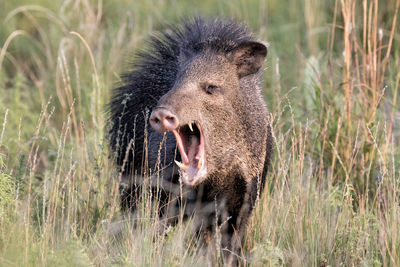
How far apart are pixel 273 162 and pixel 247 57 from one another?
1068 millimetres

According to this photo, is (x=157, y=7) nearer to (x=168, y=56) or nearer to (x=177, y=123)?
(x=168, y=56)

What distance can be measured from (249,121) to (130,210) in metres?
1.05

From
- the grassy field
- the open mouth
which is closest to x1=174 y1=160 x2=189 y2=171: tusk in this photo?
the open mouth

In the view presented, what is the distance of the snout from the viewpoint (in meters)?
3.88

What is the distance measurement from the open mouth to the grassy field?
1.21 feet

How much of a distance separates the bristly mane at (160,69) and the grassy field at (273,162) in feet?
0.88

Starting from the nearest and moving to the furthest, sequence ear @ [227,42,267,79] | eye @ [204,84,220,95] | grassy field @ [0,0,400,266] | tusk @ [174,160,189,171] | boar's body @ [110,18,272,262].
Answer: grassy field @ [0,0,400,266] → tusk @ [174,160,189,171] → boar's body @ [110,18,272,262] → eye @ [204,84,220,95] → ear @ [227,42,267,79]

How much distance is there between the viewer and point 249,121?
4562mm

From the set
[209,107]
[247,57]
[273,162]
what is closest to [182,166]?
[209,107]

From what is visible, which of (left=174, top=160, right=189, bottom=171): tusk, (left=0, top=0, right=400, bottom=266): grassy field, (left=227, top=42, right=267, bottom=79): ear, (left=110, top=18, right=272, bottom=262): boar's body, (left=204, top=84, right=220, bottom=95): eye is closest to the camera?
(left=0, top=0, right=400, bottom=266): grassy field

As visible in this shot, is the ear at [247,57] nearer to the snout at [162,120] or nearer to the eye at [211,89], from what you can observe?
the eye at [211,89]

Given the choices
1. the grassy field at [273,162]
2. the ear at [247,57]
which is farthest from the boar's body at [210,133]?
the grassy field at [273,162]

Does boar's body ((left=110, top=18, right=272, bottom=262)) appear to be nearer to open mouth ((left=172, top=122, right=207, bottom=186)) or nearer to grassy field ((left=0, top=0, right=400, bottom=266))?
open mouth ((left=172, top=122, right=207, bottom=186))

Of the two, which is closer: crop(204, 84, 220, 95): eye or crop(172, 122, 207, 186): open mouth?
crop(172, 122, 207, 186): open mouth
